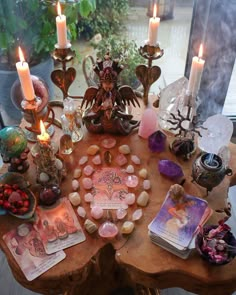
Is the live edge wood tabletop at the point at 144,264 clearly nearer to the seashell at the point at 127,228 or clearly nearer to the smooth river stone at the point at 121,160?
the seashell at the point at 127,228

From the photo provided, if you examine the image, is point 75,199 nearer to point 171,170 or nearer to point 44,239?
point 44,239

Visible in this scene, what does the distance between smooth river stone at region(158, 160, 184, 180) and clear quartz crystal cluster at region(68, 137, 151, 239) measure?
6cm

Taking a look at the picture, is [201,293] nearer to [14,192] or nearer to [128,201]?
[128,201]

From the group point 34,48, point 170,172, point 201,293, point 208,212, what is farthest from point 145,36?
point 201,293

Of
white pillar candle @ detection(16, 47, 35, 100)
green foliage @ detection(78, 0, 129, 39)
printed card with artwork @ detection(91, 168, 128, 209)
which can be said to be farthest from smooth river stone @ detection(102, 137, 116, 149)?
green foliage @ detection(78, 0, 129, 39)

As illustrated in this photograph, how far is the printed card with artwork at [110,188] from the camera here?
42.9 inches

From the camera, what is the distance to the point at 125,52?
1.94 m

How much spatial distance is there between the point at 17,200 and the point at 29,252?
0.16 m

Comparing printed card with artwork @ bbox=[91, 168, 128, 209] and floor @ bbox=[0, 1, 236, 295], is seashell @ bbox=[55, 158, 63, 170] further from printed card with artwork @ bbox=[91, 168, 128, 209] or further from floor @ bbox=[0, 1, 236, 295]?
floor @ bbox=[0, 1, 236, 295]

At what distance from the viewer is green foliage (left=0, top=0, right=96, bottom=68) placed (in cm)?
162

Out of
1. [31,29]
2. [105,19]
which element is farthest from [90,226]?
[105,19]

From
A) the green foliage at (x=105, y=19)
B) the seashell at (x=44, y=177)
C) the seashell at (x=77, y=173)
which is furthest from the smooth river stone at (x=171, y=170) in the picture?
the green foliage at (x=105, y=19)

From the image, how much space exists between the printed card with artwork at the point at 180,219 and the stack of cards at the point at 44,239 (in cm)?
23

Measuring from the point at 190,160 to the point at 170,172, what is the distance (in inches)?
4.9
